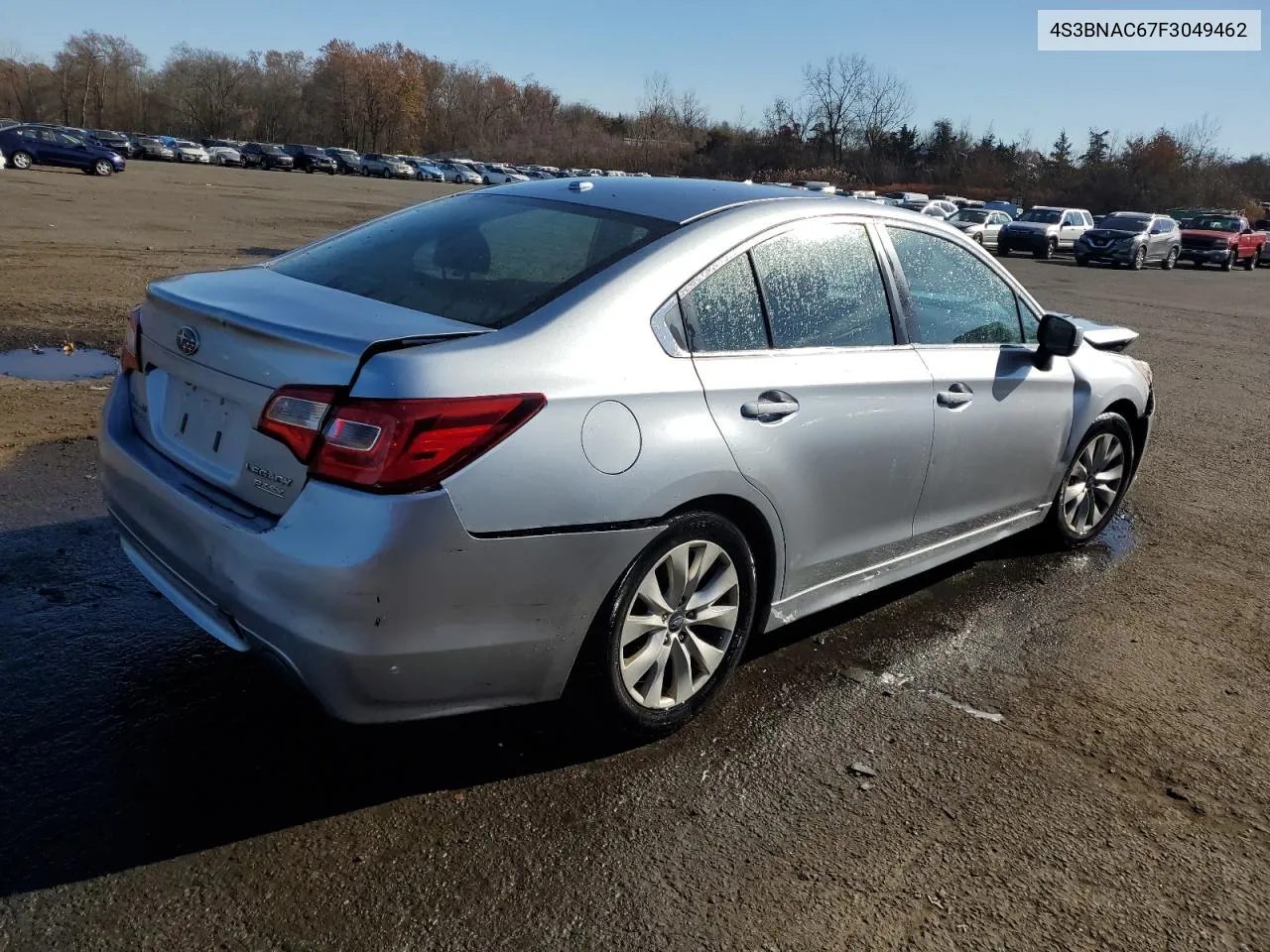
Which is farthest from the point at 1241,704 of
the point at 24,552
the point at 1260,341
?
the point at 1260,341

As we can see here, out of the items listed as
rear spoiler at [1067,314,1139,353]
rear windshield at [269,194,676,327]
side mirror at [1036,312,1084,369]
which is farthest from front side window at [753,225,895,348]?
rear spoiler at [1067,314,1139,353]

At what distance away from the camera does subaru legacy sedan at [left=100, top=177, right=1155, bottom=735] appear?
2.58m

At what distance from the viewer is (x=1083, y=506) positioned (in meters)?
5.34

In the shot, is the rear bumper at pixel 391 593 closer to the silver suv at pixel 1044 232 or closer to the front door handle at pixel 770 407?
the front door handle at pixel 770 407

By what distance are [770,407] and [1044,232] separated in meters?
33.3

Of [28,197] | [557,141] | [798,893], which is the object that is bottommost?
[798,893]

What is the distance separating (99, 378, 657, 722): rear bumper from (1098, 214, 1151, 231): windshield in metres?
34.6

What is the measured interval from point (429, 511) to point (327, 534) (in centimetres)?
26

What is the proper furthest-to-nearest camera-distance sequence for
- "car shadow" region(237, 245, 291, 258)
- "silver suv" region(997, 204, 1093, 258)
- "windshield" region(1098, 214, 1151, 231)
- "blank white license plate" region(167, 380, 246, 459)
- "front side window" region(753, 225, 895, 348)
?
"silver suv" region(997, 204, 1093, 258), "windshield" region(1098, 214, 1151, 231), "car shadow" region(237, 245, 291, 258), "front side window" region(753, 225, 895, 348), "blank white license plate" region(167, 380, 246, 459)

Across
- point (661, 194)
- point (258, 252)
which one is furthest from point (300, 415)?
point (258, 252)

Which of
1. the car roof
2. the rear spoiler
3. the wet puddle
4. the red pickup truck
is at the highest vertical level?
the red pickup truck

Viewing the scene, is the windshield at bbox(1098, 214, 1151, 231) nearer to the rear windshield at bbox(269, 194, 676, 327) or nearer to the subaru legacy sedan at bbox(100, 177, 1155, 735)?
the subaru legacy sedan at bbox(100, 177, 1155, 735)

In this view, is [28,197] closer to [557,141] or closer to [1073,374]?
[1073,374]

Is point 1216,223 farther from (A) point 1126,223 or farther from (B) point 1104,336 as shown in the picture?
(B) point 1104,336
